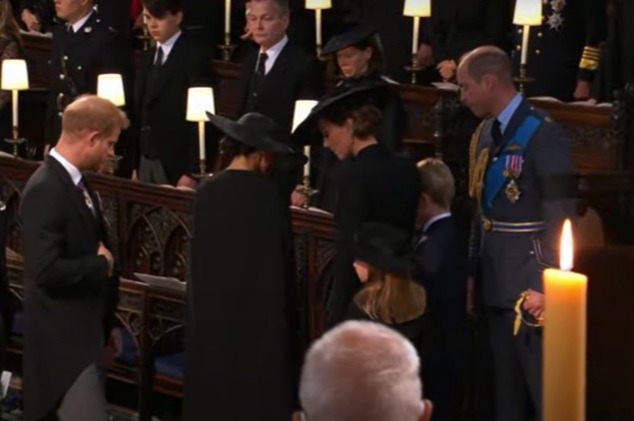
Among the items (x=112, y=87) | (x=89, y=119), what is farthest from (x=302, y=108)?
(x=89, y=119)

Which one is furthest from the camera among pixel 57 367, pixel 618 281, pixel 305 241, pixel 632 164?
pixel 632 164

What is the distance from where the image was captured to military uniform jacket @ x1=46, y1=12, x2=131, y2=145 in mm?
9008

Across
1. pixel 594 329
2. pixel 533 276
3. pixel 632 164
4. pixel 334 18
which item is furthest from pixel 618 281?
pixel 334 18

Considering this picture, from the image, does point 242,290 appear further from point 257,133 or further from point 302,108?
point 302,108

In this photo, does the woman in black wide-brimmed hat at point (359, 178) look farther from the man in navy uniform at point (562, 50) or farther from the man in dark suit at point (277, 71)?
the man in navy uniform at point (562, 50)

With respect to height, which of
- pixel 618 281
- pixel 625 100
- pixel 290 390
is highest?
pixel 625 100

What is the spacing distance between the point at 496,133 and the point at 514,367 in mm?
884

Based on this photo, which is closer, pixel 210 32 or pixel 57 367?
pixel 57 367

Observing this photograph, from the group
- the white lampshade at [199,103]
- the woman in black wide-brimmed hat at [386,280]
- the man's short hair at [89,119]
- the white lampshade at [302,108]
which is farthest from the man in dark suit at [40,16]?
the woman in black wide-brimmed hat at [386,280]

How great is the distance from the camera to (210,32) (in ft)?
36.0

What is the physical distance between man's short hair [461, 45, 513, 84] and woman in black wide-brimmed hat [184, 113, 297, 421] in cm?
74

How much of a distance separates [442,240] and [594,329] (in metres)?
0.99

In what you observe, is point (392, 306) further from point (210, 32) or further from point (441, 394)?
point (210, 32)

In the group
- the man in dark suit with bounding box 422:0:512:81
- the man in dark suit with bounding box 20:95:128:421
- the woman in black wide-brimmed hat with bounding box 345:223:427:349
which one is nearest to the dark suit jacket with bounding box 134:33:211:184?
the man in dark suit with bounding box 422:0:512:81
